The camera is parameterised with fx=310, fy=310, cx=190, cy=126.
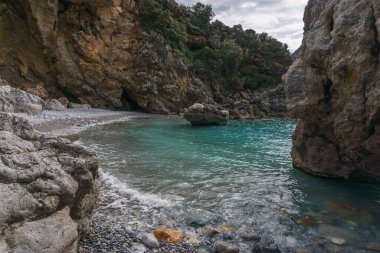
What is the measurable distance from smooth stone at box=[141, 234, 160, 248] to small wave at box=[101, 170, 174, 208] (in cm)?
249

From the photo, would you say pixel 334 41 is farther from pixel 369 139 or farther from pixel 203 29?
pixel 203 29

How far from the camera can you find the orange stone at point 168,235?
751cm

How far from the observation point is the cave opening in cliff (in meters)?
54.4

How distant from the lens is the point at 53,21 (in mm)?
42250

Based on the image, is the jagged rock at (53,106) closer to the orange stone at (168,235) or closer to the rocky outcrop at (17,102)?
the rocky outcrop at (17,102)

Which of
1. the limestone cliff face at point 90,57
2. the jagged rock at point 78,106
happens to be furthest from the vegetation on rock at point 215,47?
the jagged rock at point 78,106

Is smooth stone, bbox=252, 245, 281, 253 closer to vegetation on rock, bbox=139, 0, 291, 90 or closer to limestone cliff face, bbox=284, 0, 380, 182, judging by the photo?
limestone cliff face, bbox=284, 0, 380, 182

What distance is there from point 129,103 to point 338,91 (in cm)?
4774

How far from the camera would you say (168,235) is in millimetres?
7633

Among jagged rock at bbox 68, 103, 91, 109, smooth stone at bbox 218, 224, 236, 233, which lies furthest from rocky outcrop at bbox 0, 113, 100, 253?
jagged rock at bbox 68, 103, 91, 109

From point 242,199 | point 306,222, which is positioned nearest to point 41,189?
point 306,222

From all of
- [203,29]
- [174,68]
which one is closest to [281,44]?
[203,29]

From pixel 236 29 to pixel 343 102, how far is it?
7312cm

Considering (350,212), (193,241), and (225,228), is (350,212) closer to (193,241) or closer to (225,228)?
(225,228)
